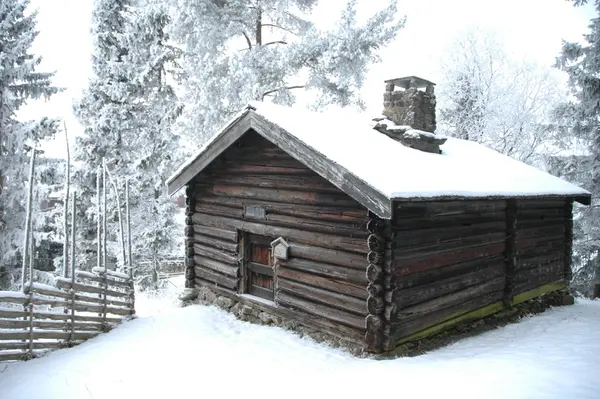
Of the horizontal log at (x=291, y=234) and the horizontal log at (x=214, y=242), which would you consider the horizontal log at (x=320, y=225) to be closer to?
the horizontal log at (x=291, y=234)

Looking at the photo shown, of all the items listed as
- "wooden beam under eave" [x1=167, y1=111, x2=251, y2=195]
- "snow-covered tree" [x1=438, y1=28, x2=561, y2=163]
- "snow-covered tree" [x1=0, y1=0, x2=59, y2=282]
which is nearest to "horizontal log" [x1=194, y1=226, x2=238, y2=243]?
"wooden beam under eave" [x1=167, y1=111, x2=251, y2=195]

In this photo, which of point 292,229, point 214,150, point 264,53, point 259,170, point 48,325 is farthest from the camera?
point 264,53

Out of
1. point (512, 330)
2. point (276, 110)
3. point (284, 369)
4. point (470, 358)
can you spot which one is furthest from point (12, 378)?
point (512, 330)

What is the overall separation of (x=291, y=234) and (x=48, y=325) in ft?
15.0

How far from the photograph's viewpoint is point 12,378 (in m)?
6.51

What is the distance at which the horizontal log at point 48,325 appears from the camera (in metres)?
6.99

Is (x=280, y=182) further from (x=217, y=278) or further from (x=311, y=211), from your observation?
(x=217, y=278)

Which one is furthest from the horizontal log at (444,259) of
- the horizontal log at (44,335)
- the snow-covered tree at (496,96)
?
the snow-covered tree at (496,96)

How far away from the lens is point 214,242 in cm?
1057

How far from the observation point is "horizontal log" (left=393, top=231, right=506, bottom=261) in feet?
23.5

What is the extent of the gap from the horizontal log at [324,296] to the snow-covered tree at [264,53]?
9.83 meters

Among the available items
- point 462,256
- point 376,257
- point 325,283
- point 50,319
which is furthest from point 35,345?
point 462,256

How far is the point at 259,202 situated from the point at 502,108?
1607 cm

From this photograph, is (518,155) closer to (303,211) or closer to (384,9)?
(384,9)
